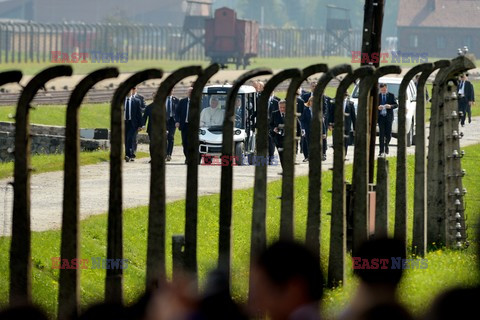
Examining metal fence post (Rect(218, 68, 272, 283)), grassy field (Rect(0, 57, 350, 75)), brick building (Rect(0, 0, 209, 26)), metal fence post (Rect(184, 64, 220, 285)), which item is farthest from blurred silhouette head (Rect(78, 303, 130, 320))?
brick building (Rect(0, 0, 209, 26))

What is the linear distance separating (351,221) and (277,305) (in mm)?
9286

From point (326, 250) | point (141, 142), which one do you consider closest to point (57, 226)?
point (326, 250)

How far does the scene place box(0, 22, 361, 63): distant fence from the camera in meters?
96.3

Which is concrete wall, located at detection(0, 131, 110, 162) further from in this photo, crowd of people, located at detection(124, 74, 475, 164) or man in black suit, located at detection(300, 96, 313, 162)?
man in black suit, located at detection(300, 96, 313, 162)

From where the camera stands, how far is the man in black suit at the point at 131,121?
28547 mm

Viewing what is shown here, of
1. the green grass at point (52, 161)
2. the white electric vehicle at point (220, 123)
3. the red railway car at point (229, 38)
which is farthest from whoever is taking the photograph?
the red railway car at point (229, 38)

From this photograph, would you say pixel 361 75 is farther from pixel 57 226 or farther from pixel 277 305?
pixel 277 305

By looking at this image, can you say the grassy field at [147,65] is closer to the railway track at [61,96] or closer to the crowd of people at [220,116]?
the railway track at [61,96]

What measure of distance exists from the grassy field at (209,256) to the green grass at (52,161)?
486 cm

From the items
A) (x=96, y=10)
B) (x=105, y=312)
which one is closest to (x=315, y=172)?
(x=105, y=312)

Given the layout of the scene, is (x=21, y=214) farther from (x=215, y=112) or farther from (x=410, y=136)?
(x=410, y=136)

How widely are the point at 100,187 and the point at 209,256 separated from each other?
6.41 metres

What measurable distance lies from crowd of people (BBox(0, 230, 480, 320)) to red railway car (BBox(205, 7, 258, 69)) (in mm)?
81321

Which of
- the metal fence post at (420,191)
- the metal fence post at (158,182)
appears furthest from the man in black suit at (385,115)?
the metal fence post at (158,182)
